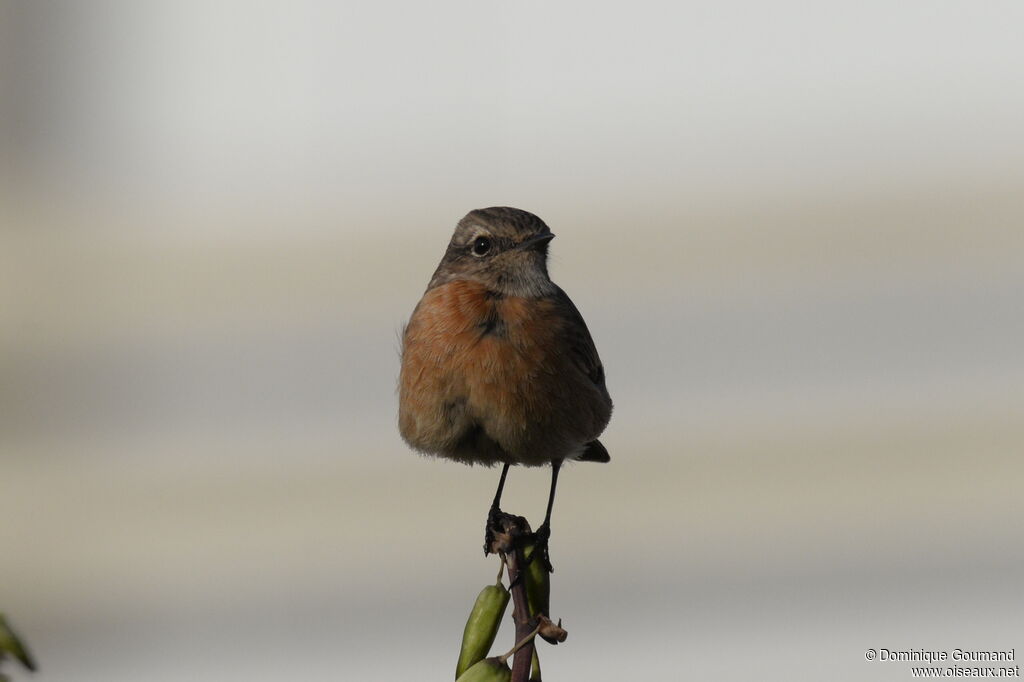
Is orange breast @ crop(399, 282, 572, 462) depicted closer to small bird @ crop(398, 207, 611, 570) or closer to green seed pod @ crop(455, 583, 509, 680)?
small bird @ crop(398, 207, 611, 570)

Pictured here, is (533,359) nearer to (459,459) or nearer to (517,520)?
(459,459)

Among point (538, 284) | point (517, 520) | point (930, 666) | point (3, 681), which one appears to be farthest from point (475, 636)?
point (930, 666)

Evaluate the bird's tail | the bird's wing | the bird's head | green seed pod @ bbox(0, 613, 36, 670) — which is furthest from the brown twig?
the bird's tail

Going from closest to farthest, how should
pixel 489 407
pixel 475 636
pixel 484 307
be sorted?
pixel 475 636
pixel 489 407
pixel 484 307

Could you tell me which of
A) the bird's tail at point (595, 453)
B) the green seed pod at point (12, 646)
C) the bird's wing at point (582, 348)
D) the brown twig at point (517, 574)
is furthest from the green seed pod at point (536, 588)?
the bird's tail at point (595, 453)

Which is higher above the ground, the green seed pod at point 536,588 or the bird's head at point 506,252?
the bird's head at point 506,252

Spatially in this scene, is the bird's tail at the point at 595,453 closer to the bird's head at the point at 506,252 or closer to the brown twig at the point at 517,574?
the bird's head at the point at 506,252
